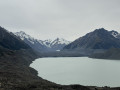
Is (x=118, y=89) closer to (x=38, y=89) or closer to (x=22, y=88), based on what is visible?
(x=38, y=89)

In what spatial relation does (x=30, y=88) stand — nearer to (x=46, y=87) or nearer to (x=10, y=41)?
(x=46, y=87)

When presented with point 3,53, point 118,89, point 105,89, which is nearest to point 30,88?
point 105,89

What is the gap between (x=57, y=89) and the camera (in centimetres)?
3875

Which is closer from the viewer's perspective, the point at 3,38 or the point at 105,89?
the point at 105,89

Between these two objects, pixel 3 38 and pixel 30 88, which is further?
pixel 3 38

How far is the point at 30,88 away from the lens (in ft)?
126

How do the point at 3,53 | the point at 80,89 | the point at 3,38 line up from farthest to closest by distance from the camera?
the point at 3,38 < the point at 3,53 < the point at 80,89

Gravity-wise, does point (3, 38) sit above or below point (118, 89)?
above

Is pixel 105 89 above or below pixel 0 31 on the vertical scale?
below

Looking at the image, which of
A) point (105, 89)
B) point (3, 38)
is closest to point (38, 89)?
point (105, 89)

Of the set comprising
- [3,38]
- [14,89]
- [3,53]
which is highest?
[3,38]

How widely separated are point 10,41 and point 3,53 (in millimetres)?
67159

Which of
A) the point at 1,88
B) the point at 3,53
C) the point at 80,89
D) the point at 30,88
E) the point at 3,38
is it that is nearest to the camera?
the point at 1,88

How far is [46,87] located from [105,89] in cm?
1300
